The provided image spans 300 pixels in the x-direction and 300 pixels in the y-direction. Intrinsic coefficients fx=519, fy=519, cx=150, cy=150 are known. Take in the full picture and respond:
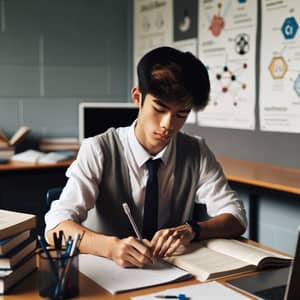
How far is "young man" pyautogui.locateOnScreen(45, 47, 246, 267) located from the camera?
4.82 feet

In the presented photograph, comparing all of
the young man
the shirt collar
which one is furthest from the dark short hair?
the shirt collar

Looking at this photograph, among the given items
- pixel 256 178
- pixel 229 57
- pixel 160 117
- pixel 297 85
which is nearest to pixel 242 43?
pixel 229 57

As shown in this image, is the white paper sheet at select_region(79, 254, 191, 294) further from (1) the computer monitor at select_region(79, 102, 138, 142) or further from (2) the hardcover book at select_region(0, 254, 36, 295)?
(1) the computer monitor at select_region(79, 102, 138, 142)

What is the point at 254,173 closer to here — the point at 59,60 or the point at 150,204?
the point at 150,204

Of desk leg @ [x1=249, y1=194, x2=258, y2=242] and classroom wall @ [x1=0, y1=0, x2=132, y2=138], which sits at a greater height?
classroom wall @ [x1=0, y1=0, x2=132, y2=138]

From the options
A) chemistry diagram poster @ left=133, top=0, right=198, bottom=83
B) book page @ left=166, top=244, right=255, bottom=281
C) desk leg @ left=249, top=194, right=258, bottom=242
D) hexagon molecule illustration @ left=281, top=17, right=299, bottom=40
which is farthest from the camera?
chemistry diagram poster @ left=133, top=0, right=198, bottom=83

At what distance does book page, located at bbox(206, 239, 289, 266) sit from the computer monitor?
203 cm

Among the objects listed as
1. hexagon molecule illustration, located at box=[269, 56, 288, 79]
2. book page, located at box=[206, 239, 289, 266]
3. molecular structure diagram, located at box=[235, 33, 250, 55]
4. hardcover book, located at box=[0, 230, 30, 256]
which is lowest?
book page, located at box=[206, 239, 289, 266]

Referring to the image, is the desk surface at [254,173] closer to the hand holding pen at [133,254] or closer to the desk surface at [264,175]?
the desk surface at [264,175]

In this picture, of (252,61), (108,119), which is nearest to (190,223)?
(252,61)

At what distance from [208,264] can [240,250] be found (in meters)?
0.14

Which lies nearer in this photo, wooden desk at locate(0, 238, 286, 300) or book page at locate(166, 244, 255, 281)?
wooden desk at locate(0, 238, 286, 300)

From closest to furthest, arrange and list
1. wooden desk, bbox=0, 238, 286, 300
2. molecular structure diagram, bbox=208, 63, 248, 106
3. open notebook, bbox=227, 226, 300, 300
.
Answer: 1. open notebook, bbox=227, 226, 300, 300
2. wooden desk, bbox=0, 238, 286, 300
3. molecular structure diagram, bbox=208, 63, 248, 106

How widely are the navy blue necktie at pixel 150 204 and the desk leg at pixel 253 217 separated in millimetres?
1356
